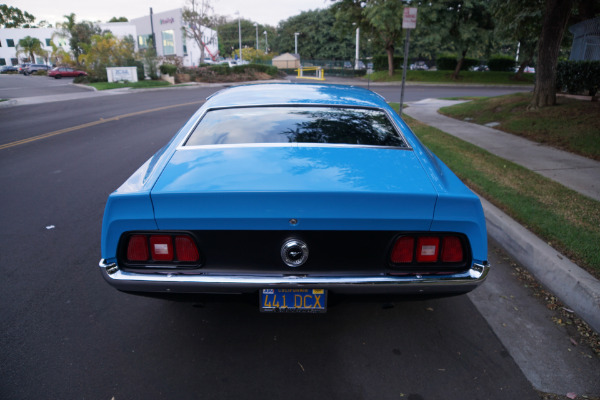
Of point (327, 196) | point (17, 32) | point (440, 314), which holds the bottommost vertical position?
point (440, 314)

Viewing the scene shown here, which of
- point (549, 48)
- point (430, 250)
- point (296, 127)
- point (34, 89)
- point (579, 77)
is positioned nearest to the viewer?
point (430, 250)

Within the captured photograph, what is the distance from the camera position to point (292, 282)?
7.25 feet

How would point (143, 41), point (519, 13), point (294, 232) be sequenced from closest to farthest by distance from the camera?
point (294, 232), point (519, 13), point (143, 41)

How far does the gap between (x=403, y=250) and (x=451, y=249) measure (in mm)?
279

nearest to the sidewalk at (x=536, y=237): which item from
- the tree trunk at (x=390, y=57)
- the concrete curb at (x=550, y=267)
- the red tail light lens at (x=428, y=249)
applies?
the concrete curb at (x=550, y=267)

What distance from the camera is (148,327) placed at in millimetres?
2906

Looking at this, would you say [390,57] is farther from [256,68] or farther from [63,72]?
[63,72]

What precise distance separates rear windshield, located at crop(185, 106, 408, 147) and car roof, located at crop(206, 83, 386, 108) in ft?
0.36

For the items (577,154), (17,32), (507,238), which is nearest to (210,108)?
(507,238)

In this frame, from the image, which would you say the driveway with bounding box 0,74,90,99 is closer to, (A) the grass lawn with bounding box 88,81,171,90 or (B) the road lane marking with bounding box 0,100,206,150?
(A) the grass lawn with bounding box 88,81,171,90

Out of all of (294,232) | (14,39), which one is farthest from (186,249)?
(14,39)

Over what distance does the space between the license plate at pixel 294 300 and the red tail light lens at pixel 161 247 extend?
0.56 meters

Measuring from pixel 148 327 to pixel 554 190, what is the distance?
514cm

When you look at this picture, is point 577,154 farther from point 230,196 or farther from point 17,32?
point 17,32
